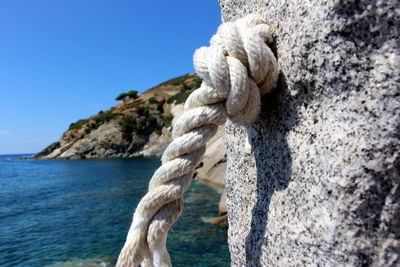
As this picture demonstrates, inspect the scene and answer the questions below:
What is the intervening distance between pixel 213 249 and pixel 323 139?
20.5 feet

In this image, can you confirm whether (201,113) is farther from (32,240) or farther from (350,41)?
(32,240)

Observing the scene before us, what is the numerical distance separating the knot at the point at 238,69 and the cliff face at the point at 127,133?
40.7 metres

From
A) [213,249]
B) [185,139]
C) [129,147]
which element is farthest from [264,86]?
[129,147]

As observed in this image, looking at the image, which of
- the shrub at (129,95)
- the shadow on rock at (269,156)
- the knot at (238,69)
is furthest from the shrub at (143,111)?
the knot at (238,69)

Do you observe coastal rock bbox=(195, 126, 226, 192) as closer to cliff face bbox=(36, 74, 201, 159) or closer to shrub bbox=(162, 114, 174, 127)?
cliff face bbox=(36, 74, 201, 159)

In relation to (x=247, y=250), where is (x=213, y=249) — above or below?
below

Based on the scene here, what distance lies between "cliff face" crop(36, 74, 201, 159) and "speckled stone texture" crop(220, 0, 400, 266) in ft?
134

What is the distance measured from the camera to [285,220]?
0.94m

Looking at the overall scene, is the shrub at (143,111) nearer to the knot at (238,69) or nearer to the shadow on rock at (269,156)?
the shadow on rock at (269,156)

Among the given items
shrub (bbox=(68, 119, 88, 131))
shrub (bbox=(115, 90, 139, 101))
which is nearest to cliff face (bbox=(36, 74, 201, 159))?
shrub (bbox=(68, 119, 88, 131))

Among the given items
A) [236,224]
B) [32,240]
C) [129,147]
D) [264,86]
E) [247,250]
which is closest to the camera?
[264,86]

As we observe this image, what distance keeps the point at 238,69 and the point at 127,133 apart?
4602cm

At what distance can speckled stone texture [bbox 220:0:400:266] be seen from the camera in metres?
0.73

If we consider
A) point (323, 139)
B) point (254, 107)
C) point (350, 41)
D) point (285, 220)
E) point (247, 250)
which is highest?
point (350, 41)
